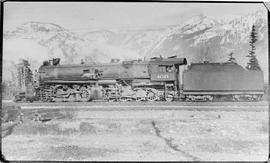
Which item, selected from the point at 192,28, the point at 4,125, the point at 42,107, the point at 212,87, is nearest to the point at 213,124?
the point at 212,87

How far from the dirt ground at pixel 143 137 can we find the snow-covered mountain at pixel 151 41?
64 cm

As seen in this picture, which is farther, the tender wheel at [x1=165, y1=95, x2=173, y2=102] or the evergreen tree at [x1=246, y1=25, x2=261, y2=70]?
the tender wheel at [x1=165, y1=95, x2=173, y2=102]

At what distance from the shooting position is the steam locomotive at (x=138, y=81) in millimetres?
4125

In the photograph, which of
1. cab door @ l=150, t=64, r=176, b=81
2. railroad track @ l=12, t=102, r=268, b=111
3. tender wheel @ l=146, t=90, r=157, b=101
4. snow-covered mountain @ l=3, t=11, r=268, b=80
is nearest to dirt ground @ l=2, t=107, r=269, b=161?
railroad track @ l=12, t=102, r=268, b=111

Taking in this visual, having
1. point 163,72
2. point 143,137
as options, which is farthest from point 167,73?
point 143,137

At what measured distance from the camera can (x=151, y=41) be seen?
13.6 ft

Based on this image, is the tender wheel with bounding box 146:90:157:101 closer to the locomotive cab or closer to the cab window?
the locomotive cab

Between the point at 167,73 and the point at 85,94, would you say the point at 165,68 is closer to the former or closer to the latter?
the point at 167,73

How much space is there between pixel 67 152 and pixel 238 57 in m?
2.21

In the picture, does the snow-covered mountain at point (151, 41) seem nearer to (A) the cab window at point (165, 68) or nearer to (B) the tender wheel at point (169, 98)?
(A) the cab window at point (165, 68)

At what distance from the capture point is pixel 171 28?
13.6 ft

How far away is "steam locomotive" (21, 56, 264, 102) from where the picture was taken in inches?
162

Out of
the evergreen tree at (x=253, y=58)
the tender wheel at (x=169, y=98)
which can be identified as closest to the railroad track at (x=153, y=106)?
the tender wheel at (x=169, y=98)

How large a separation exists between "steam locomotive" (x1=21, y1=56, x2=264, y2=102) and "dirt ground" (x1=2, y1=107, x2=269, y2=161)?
7.4 inches
